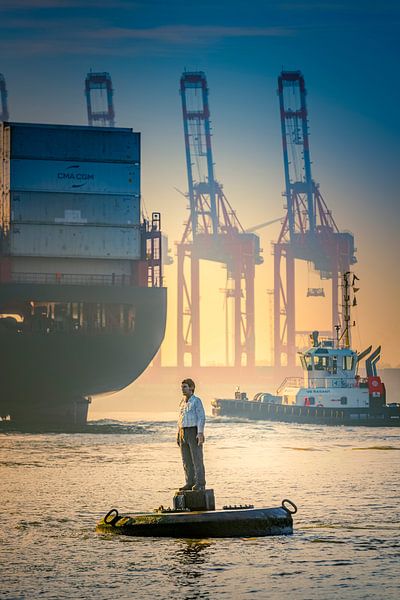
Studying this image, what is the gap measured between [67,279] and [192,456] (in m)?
45.5

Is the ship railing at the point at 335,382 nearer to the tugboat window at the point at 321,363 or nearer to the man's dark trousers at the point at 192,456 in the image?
the tugboat window at the point at 321,363

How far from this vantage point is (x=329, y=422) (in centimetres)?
6931

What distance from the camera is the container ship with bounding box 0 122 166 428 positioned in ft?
210

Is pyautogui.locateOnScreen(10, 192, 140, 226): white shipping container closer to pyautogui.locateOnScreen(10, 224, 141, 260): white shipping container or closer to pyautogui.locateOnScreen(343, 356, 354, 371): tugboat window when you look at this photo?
pyautogui.locateOnScreen(10, 224, 141, 260): white shipping container

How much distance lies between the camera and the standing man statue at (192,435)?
20405 millimetres

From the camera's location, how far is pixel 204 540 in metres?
20.4

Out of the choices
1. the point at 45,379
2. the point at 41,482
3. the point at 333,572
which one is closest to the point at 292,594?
the point at 333,572

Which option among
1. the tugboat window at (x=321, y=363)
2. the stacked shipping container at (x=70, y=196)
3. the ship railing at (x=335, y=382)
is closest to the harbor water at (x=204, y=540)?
the stacked shipping container at (x=70, y=196)

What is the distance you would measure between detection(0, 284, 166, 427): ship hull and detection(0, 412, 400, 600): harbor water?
1252 centimetres

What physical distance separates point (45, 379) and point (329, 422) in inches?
655

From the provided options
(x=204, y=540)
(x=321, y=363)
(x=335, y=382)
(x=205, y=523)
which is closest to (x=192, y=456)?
(x=205, y=523)

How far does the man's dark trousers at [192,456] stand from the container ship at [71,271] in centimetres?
4305

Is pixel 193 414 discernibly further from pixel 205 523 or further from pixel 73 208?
pixel 73 208

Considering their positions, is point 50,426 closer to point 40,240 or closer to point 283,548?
point 40,240
